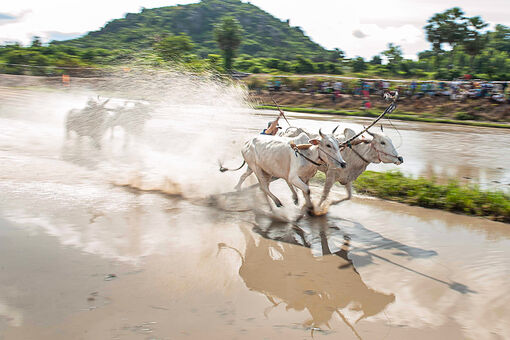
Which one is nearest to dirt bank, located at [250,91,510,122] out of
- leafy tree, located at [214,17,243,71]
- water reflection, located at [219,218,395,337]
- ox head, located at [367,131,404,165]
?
ox head, located at [367,131,404,165]

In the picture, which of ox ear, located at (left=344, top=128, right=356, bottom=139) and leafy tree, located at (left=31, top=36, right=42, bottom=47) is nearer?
ox ear, located at (left=344, top=128, right=356, bottom=139)

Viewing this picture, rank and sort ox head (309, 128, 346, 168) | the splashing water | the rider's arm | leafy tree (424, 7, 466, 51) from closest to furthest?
ox head (309, 128, 346, 168) → the rider's arm → the splashing water → leafy tree (424, 7, 466, 51)

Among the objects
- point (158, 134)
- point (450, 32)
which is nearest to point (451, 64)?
point (450, 32)

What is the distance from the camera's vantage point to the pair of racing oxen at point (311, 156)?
762cm

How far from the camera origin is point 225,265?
647cm

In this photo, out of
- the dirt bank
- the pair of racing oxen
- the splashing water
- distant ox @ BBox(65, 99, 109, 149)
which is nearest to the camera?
the pair of racing oxen

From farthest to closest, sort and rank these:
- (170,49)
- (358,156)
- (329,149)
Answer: (170,49) → (358,156) → (329,149)

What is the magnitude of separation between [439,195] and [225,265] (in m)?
5.42

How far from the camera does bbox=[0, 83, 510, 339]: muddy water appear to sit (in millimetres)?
4949

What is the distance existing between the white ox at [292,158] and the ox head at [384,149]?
88cm

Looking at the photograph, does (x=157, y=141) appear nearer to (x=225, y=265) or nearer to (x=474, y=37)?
(x=225, y=265)

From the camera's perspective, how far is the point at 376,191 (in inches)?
413

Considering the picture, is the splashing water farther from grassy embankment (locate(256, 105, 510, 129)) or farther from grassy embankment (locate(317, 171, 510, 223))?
grassy embankment (locate(256, 105, 510, 129))

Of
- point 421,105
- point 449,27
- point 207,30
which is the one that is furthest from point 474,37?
point 207,30
